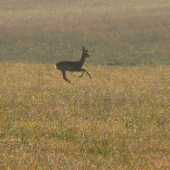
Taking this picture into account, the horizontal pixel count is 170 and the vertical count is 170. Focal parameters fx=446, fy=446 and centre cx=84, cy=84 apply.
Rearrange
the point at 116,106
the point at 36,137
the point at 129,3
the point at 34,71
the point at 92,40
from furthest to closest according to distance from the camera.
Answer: the point at 129,3 < the point at 92,40 < the point at 34,71 < the point at 116,106 < the point at 36,137

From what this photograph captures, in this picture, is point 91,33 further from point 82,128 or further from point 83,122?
point 82,128

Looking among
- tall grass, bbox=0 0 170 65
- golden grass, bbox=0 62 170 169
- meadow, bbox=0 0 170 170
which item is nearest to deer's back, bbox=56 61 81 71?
meadow, bbox=0 0 170 170

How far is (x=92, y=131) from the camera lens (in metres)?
6.87

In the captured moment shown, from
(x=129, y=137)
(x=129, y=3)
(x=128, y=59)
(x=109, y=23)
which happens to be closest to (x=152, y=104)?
(x=129, y=137)

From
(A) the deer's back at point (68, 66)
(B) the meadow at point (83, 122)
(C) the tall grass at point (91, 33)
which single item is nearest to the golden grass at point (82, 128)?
(B) the meadow at point (83, 122)

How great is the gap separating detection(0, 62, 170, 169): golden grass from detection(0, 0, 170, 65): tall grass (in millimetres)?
14202

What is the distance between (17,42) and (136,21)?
392 inches

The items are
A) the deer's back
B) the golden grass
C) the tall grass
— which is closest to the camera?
the golden grass

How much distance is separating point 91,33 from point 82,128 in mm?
26203

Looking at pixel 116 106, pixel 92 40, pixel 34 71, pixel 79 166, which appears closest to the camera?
pixel 79 166

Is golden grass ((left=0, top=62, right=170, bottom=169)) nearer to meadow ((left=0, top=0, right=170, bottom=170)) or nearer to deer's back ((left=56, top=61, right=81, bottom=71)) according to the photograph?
meadow ((left=0, top=0, right=170, bottom=170))

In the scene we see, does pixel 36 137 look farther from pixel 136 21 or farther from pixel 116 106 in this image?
pixel 136 21

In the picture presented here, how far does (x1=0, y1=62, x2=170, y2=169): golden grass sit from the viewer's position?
18.2 ft

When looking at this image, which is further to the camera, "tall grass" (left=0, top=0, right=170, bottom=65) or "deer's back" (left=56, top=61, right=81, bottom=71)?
"tall grass" (left=0, top=0, right=170, bottom=65)
